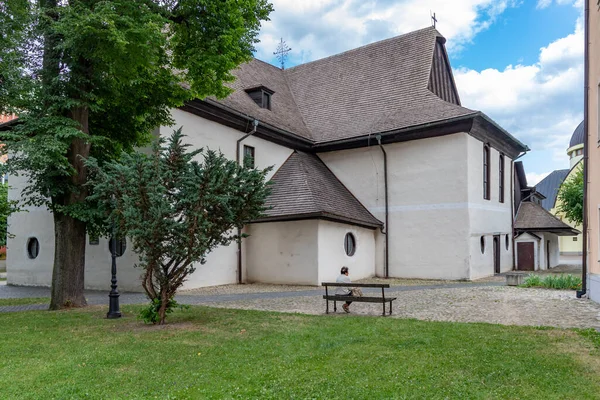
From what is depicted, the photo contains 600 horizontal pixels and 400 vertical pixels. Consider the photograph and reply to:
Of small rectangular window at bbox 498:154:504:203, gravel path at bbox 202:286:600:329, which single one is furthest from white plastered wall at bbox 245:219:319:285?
small rectangular window at bbox 498:154:504:203

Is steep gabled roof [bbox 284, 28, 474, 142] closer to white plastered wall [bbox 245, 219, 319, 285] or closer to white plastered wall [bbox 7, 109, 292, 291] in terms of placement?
white plastered wall [bbox 7, 109, 292, 291]

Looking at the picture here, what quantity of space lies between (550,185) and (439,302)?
6012cm

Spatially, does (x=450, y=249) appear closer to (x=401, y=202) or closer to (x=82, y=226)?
(x=401, y=202)

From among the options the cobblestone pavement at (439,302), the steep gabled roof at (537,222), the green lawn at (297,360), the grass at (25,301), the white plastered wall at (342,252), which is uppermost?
the steep gabled roof at (537,222)

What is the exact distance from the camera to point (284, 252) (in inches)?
759

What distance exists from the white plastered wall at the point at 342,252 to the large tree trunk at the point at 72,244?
892 cm

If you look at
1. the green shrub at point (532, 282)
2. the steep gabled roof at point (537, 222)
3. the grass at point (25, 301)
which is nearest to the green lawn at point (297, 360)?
the grass at point (25, 301)

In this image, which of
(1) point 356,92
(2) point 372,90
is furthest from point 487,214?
(1) point 356,92

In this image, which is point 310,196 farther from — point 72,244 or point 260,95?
point 72,244

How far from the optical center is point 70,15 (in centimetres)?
1052

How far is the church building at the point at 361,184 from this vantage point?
18.8 meters

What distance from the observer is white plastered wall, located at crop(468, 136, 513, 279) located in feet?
68.9

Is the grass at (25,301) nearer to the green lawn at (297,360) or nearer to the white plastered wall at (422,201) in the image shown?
the green lawn at (297,360)

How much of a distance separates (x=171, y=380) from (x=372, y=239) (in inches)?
692
